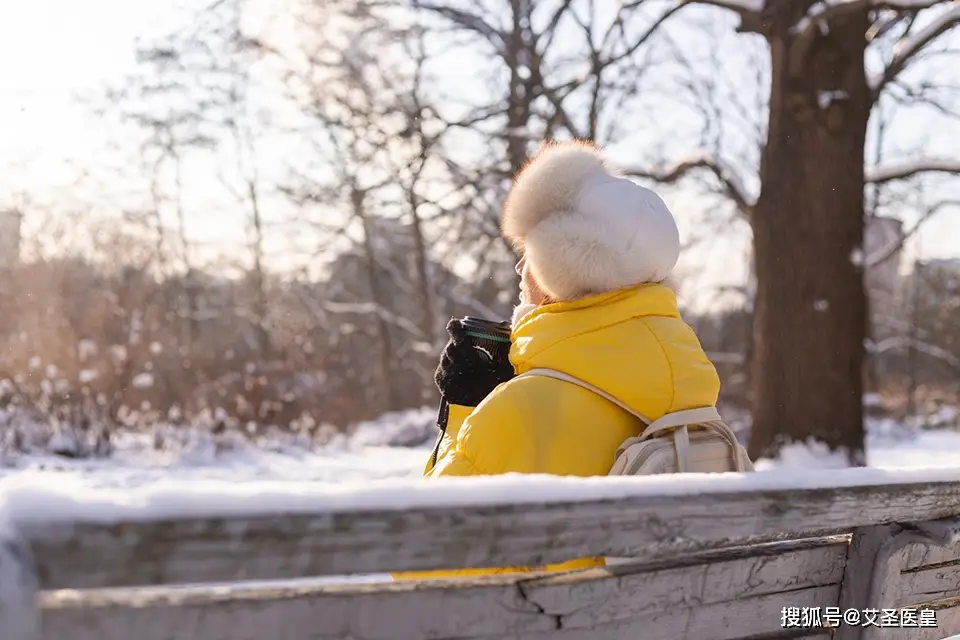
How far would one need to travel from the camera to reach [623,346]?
70.7 inches

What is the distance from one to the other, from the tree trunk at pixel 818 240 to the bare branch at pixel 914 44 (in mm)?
441

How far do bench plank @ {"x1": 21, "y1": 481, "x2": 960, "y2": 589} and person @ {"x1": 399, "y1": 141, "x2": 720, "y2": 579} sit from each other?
0.95ft

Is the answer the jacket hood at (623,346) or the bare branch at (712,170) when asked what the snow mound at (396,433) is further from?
the jacket hood at (623,346)

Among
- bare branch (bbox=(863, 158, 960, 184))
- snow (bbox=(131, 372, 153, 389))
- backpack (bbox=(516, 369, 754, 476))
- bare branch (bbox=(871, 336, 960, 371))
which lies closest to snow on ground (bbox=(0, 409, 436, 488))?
snow (bbox=(131, 372, 153, 389))

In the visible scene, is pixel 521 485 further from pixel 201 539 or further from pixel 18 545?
pixel 18 545

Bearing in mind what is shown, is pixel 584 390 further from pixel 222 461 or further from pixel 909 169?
pixel 222 461

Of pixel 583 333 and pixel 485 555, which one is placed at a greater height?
pixel 583 333

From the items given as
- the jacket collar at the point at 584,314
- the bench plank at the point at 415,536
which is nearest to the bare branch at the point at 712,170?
the jacket collar at the point at 584,314

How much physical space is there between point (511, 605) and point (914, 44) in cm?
668

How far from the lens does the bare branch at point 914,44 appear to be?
6.14 m

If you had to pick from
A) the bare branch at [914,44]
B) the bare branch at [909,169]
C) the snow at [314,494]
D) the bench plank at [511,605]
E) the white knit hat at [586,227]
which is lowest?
the bench plank at [511,605]

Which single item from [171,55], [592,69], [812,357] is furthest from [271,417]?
[812,357]

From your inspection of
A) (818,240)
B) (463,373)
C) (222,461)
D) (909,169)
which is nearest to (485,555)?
(463,373)

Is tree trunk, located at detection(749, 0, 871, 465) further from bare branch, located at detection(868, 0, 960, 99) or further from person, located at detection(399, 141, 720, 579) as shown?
person, located at detection(399, 141, 720, 579)
